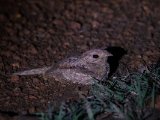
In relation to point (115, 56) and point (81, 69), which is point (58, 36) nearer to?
point (81, 69)

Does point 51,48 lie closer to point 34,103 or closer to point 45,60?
point 45,60

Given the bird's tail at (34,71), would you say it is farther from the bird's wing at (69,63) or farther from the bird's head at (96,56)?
the bird's head at (96,56)

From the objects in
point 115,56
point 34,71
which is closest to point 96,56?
point 115,56

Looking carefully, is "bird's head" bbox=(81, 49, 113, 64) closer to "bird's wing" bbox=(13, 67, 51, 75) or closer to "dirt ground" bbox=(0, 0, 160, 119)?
"dirt ground" bbox=(0, 0, 160, 119)

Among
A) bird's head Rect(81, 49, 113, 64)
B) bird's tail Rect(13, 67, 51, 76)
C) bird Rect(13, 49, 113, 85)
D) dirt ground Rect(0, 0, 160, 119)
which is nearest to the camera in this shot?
dirt ground Rect(0, 0, 160, 119)

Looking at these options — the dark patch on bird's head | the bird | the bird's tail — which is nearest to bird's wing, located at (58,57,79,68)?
the bird

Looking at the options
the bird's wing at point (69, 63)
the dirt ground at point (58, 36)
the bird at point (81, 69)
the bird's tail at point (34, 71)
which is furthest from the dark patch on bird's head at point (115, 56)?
the bird's tail at point (34, 71)
